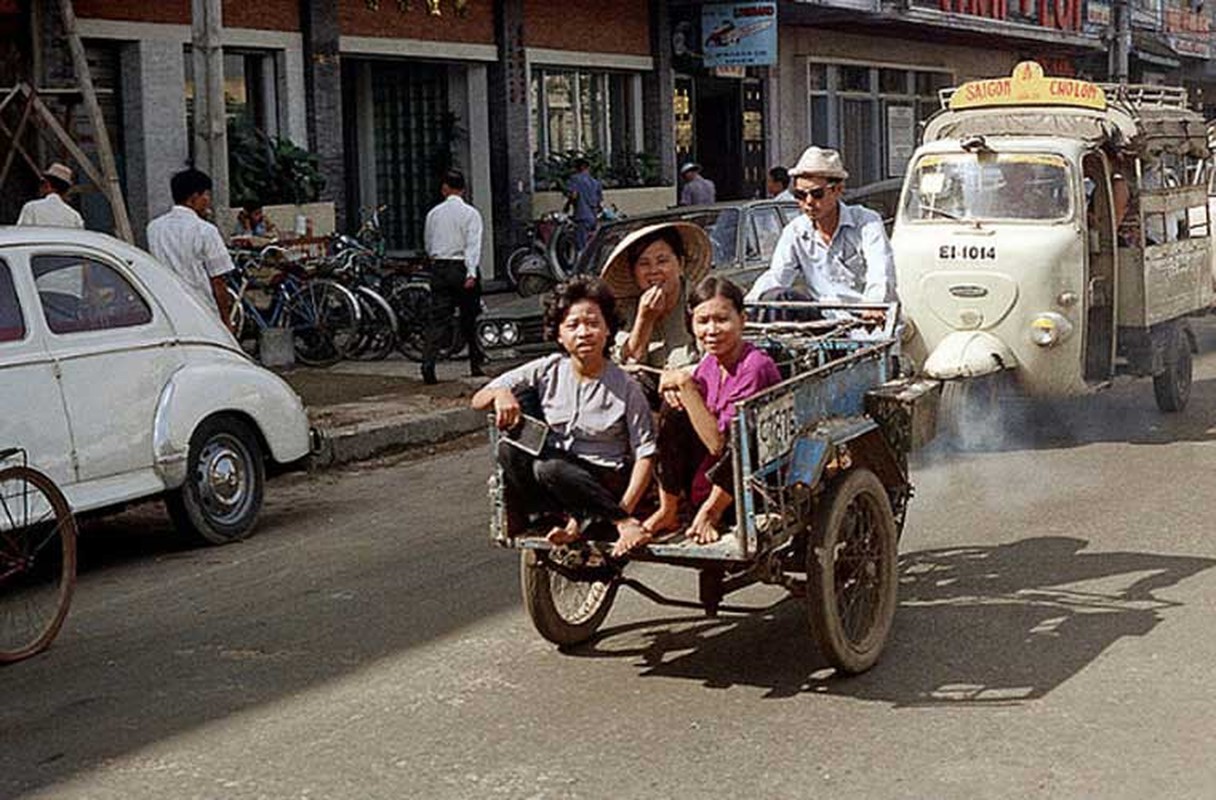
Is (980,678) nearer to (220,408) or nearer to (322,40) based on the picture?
(220,408)

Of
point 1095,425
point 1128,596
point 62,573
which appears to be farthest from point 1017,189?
point 62,573

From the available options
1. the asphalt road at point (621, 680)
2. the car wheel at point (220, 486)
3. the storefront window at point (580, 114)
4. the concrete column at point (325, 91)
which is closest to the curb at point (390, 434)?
the car wheel at point (220, 486)

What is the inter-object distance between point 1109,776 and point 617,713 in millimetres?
1608

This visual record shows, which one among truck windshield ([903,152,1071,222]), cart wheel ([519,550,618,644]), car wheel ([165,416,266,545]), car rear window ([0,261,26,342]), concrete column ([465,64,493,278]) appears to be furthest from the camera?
concrete column ([465,64,493,278])

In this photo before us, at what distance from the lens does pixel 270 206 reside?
18375 mm

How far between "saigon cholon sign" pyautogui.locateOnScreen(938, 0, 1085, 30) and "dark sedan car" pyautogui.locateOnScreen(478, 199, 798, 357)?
16.9 m

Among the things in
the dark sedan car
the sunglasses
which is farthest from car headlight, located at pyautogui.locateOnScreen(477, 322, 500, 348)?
the sunglasses

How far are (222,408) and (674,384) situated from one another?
3.84m

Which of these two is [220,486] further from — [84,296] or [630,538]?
[630,538]

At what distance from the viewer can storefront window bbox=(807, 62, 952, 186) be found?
3130 cm

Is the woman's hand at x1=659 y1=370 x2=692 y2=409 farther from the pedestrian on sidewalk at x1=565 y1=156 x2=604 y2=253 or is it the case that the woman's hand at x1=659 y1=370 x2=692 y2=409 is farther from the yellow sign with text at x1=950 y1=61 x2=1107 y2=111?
the pedestrian on sidewalk at x1=565 y1=156 x2=604 y2=253

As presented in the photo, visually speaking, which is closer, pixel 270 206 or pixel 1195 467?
pixel 1195 467

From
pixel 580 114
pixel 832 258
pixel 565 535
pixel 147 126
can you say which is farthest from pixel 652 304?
pixel 580 114

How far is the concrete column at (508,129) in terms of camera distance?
22.9m
